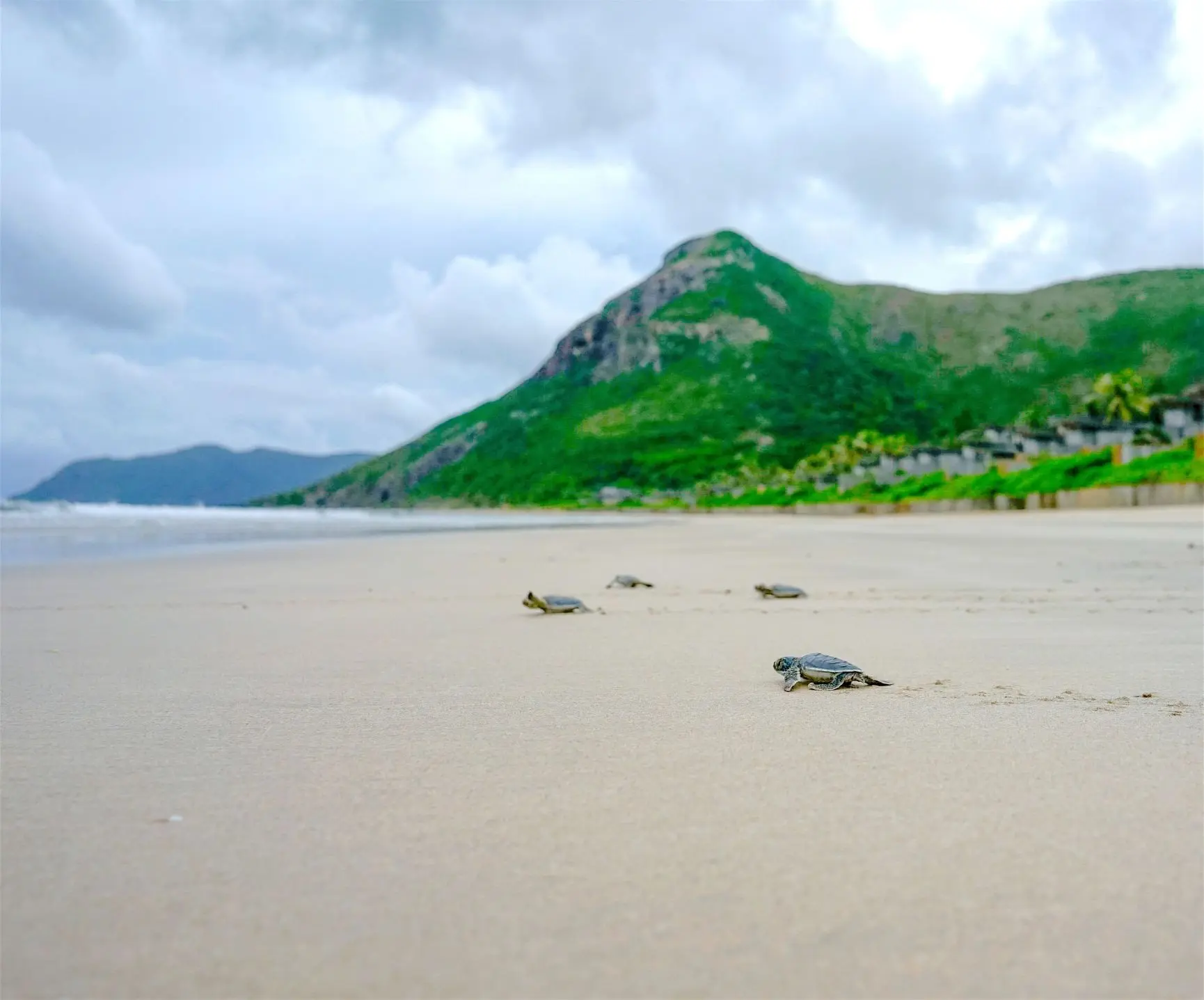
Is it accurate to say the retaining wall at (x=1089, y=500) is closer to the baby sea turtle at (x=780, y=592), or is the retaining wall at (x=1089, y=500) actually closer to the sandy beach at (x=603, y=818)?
the baby sea turtle at (x=780, y=592)

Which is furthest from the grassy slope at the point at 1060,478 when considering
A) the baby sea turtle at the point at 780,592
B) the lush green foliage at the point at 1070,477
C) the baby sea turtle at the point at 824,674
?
the baby sea turtle at the point at 824,674

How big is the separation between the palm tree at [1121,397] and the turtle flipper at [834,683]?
6965 centimetres

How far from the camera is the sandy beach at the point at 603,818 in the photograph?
1659 millimetres

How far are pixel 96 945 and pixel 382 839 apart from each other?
706mm

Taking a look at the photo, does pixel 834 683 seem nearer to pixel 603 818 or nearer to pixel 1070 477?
pixel 603 818

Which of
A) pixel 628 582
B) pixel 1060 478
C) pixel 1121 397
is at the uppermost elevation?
pixel 1121 397

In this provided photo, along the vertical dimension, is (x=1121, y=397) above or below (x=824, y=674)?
above

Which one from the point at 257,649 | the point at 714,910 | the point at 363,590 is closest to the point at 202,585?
the point at 363,590

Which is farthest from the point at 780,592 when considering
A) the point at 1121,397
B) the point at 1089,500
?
the point at 1121,397

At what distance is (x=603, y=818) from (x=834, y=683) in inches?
91.0

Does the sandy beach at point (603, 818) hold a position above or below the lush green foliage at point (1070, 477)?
below

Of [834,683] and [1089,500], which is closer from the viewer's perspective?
[834,683]

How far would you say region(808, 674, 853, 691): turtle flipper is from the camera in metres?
4.36

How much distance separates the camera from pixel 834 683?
14.4 ft
